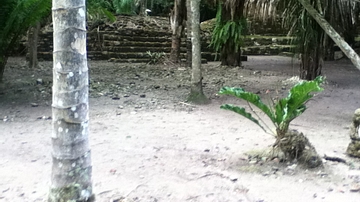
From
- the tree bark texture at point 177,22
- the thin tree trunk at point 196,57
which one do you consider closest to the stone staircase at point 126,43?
the tree bark texture at point 177,22

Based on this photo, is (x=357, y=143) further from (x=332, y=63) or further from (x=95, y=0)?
(x=332, y=63)

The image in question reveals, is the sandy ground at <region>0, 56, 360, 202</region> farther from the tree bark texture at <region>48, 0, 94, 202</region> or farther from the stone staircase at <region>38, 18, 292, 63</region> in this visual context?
the stone staircase at <region>38, 18, 292, 63</region>


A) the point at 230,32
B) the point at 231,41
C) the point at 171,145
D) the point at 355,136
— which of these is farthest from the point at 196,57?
the point at 231,41

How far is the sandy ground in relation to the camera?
3359 mm

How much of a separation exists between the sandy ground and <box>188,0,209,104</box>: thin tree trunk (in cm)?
25

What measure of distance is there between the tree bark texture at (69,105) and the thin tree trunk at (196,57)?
4687 mm

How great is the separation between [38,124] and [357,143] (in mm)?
4191

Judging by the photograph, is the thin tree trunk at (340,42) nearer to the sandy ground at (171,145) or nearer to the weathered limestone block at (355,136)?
the sandy ground at (171,145)

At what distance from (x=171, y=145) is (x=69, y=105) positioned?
7.66 feet

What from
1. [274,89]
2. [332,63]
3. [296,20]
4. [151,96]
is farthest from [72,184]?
[332,63]

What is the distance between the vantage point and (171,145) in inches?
188

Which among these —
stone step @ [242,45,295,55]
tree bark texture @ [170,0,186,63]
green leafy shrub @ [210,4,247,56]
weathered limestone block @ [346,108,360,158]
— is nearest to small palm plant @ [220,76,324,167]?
weathered limestone block @ [346,108,360,158]

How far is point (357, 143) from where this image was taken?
4.20m

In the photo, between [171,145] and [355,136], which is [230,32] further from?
[355,136]
